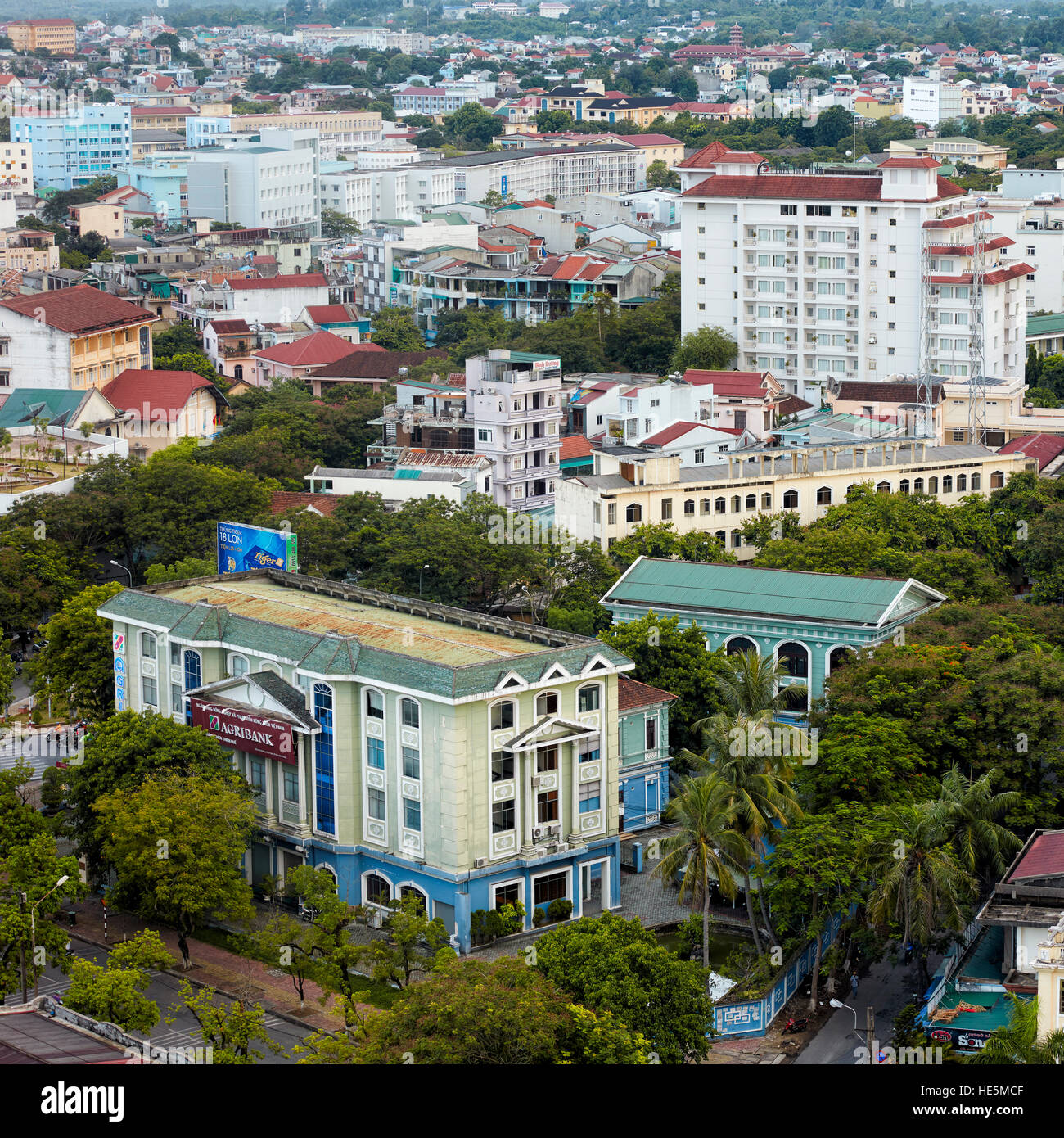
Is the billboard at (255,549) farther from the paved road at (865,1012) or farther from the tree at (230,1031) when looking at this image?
the tree at (230,1031)

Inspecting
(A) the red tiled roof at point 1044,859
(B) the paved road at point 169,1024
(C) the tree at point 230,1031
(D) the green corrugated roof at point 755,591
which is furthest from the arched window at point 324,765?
(A) the red tiled roof at point 1044,859

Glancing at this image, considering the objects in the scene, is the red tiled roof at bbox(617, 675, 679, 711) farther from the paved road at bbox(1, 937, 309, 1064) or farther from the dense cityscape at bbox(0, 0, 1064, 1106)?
the paved road at bbox(1, 937, 309, 1064)

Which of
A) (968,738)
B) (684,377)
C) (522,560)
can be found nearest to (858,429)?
(684,377)

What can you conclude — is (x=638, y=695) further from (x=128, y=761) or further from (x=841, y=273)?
(x=841, y=273)

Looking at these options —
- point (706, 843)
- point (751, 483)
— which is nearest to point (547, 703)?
point (706, 843)

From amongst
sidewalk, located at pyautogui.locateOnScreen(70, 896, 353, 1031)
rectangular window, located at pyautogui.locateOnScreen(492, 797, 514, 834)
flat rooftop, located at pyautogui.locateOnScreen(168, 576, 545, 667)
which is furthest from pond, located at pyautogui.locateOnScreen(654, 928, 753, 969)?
sidewalk, located at pyautogui.locateOnScreen(70, 896, 353, 1031)
